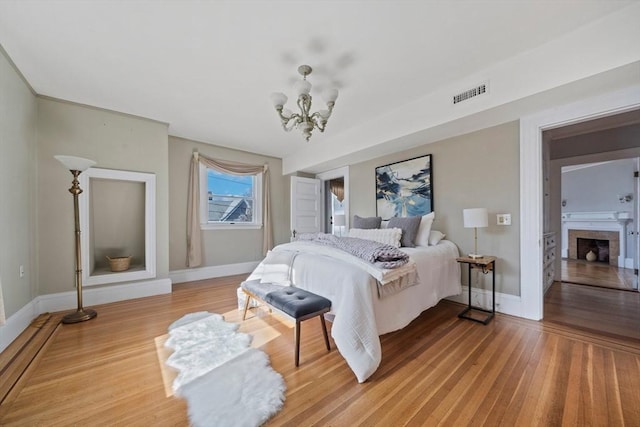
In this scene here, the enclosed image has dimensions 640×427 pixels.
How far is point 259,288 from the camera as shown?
93.4 inches

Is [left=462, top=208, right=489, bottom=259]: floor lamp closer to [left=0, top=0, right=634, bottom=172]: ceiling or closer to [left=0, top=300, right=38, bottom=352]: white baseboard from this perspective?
[left=0, top=0, right=634, bottom=172]: ceiling

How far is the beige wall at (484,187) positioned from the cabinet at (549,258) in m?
1.06

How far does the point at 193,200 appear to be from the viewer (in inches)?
172

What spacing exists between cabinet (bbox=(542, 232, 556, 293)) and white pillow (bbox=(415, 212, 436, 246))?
1.63 meters

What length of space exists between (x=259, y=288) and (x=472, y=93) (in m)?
2.94

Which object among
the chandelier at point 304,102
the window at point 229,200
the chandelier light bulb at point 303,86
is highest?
the chandelier light bulb at point 303,86

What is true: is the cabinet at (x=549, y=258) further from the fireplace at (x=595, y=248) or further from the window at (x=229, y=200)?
the window at (x=229, y=200)

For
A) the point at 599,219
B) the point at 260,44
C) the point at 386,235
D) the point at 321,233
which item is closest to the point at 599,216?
the point at 599,219

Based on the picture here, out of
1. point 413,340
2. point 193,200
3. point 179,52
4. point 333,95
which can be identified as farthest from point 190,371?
point 193,200

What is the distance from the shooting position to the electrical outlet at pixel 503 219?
276 centimetres

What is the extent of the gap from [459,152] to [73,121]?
4.94m

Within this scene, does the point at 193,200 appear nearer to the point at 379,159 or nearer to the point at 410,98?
the point at 379,159

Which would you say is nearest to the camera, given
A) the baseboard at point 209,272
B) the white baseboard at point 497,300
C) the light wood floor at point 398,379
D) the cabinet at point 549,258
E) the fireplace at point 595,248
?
the light wood floor at point 398,379

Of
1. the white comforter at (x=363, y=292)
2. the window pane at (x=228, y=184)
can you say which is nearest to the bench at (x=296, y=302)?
the white comforter at (x=363, y=292)
